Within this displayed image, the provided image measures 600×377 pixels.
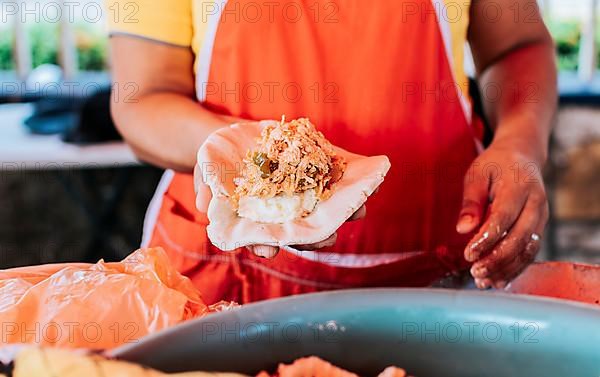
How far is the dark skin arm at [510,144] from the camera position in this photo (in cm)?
98

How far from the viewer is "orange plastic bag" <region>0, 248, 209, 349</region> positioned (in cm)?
74

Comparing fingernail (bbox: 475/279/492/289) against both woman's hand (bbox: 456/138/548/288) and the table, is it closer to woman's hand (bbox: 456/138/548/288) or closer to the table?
woman's hand (bbox: 456/138/548/288)

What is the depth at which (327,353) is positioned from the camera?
0.74 m

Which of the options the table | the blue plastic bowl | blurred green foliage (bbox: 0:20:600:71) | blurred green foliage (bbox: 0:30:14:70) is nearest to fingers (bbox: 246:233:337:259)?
the blue plastic bowl

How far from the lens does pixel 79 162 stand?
307cm

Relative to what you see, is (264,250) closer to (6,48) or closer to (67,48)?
(67,48)

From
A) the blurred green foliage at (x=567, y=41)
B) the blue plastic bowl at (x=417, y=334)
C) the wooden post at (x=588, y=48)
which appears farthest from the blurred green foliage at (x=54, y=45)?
the blue plastic bowl at (x=417, y=334)

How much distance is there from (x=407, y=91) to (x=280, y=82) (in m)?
0.22

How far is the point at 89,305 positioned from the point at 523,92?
0.90 metres

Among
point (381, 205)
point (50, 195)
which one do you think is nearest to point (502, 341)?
point (381, 205)

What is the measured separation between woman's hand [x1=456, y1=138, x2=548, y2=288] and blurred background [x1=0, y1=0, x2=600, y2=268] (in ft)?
7.37

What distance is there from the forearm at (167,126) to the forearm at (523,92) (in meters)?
0.50

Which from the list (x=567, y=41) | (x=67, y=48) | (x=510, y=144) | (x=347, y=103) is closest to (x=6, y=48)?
(x=67, y=48)

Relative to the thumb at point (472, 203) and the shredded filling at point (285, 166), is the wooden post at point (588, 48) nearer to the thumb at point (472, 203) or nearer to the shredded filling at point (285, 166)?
the thumb at point (472, 203)
